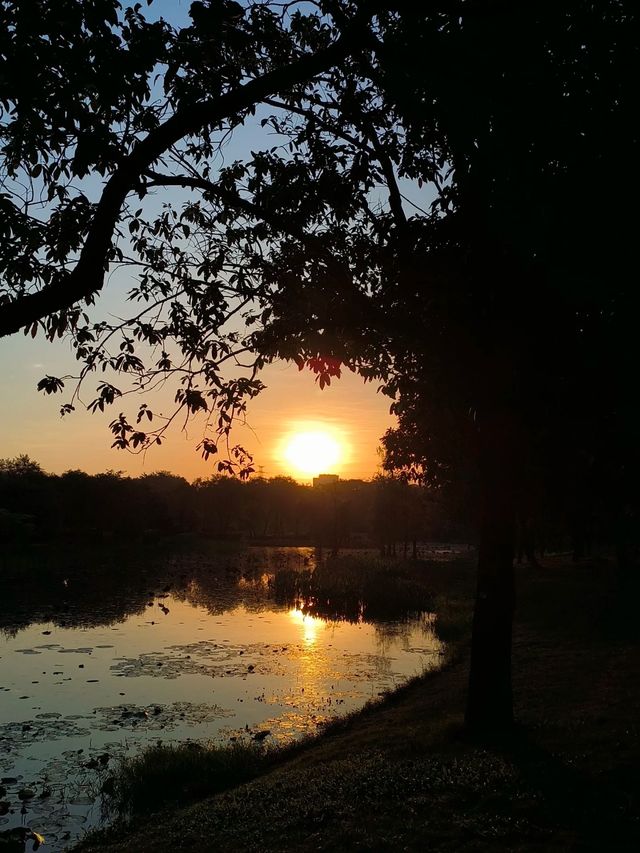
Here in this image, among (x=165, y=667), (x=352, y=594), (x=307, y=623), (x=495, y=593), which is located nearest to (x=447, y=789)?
(x=495, y=593)

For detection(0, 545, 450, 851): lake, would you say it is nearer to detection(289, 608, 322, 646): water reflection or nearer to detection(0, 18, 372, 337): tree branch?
detection(289, 608, 322, 646): water reflection

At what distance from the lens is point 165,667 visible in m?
22.4

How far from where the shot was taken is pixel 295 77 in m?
6.36

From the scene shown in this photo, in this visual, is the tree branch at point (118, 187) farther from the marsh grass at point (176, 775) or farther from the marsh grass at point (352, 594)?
the marsh grass at point (352, 594)

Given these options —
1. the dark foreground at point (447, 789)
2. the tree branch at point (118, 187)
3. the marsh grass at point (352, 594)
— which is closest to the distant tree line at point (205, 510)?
the marsh grass at point (352, 594)

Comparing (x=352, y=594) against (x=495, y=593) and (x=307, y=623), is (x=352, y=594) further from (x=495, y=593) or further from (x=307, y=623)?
(x=495, y=593)

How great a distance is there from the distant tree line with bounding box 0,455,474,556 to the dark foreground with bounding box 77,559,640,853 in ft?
67.8

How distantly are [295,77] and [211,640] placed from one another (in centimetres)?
2512

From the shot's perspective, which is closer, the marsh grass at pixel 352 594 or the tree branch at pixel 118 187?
the tree branch at pixel 118 187

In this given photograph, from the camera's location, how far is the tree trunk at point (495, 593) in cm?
1123

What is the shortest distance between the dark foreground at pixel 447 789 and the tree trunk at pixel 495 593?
A: 633 millimetres

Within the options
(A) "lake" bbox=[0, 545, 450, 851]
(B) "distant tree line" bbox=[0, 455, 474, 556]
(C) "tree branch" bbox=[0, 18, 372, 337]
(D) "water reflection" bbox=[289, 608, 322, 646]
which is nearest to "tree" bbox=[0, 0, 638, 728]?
(C) "tree branch" bbox=[0, 18, 372, 337]

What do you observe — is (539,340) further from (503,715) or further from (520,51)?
(503,715)

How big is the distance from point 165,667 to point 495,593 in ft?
48.6
